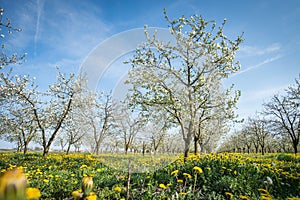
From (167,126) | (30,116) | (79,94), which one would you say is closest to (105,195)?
(167,126)

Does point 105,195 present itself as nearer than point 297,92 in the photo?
Yes

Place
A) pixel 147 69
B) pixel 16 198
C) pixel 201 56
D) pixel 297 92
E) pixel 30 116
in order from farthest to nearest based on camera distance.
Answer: pixel 297 92, pixel 30 116, pixel 147 69, pixel 201 56, pixel 16 198

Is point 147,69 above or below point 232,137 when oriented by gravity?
above

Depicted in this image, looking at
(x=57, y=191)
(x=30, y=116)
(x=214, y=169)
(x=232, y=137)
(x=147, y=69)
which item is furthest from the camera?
(x=232, y=137)

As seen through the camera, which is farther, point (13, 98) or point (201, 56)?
point (13, 98)

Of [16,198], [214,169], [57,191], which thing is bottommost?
[57,191]

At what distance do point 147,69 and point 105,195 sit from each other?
7545 millimetres

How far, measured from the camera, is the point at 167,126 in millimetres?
12242

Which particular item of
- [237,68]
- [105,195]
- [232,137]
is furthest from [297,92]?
[232,137]

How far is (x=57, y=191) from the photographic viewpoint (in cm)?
467

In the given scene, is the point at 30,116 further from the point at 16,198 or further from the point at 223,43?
the point at 16,198

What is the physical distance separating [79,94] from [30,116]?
811 centimetres

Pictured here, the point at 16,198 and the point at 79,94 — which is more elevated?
the point at 79,94

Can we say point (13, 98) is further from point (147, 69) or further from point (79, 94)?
point (147, 69)
